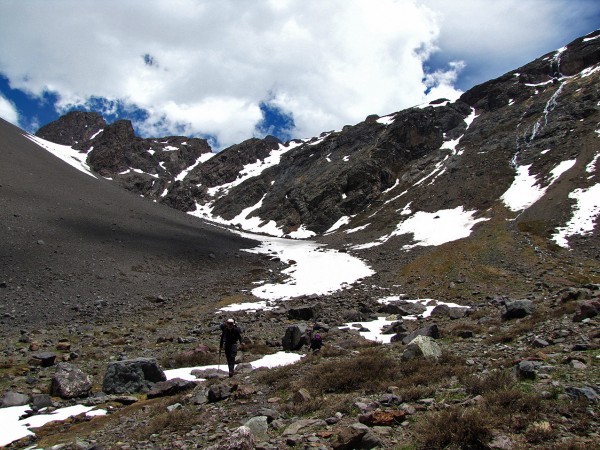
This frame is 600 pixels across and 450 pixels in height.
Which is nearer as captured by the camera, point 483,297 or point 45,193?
point 483,297

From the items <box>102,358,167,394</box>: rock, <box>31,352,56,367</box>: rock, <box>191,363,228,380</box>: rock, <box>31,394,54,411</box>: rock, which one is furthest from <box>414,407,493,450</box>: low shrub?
<box>31,352,56,367</box>: rock

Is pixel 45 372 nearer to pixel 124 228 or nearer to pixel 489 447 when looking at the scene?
pixel 489 447

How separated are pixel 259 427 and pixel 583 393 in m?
6.22

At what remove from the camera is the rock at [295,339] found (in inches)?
758

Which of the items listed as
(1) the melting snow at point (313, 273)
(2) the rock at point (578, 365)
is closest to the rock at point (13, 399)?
(2) the rock at point (578, 365)

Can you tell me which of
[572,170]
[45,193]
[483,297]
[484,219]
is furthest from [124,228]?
[572,170]

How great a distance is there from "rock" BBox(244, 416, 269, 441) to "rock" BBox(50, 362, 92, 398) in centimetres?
777

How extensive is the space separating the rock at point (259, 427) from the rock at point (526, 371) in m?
5.72

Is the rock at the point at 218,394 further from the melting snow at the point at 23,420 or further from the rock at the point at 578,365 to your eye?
the rock at the point at 578,365

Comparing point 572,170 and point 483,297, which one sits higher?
point 572,170

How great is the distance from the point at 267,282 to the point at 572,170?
196 feet

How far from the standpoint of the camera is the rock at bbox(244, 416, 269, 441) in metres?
7.74

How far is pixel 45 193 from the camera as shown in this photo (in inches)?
2344

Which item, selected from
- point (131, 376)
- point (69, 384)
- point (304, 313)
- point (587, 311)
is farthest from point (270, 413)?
point (304, 313)
